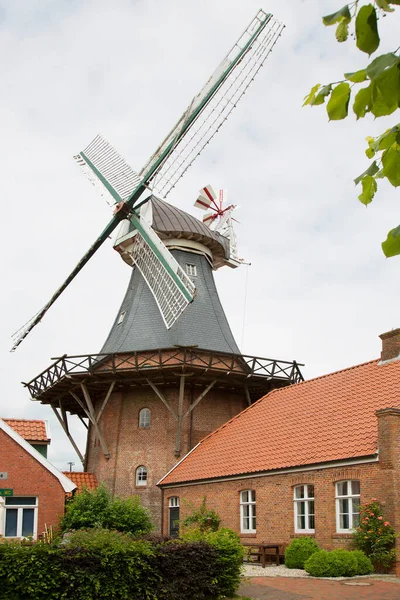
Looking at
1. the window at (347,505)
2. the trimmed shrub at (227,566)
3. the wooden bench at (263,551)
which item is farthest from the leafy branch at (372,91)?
the wooden bench at (263,551)

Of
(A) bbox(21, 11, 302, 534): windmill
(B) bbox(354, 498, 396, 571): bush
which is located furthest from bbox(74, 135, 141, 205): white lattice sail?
(B) bbox(354, 498, 396, 571): bush

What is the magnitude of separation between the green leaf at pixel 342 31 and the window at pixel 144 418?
23.6 meters

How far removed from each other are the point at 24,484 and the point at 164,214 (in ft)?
40.8

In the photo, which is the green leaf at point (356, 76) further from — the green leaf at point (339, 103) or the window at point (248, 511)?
the window at point (248, 511)

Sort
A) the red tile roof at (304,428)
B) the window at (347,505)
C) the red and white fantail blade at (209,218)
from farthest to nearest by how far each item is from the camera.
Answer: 1. the red and white fantail blade at (209,218)
2. the red tile roof at (304,428)
3. the window at (347,505)

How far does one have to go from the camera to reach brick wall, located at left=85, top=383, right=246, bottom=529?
985 inches

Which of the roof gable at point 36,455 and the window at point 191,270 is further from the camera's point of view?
the window at point 191,270

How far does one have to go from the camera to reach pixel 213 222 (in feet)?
111

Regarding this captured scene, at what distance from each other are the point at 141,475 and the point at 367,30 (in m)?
23.9

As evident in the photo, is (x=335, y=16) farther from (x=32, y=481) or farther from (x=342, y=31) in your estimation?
(x=32, y=481)

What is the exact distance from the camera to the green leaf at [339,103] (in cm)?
295

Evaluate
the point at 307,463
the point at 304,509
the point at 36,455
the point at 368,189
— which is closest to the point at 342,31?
the point at 368,189

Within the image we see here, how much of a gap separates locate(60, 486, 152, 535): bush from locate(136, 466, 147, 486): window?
277 cm

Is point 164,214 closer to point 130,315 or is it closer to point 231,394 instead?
point 130,315
